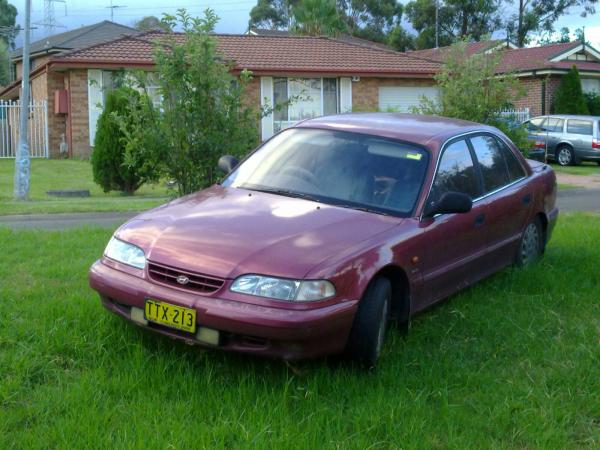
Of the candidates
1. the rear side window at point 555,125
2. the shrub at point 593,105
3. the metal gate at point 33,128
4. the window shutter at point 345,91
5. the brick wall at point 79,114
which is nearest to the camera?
the brick wall at point 79,114

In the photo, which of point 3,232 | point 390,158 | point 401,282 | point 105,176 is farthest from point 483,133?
point 105,176

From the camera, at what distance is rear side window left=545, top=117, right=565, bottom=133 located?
Result: 25139mm

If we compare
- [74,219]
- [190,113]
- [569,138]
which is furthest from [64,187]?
[569,138]

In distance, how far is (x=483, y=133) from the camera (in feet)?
21.6

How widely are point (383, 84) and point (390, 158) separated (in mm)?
23109

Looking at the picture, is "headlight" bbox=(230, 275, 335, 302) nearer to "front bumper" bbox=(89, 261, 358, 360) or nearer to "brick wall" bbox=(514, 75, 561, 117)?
"front bumper" bbox=(89, 261, 358, 360)

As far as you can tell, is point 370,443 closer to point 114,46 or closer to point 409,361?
point 409,361

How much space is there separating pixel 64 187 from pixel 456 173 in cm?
1370

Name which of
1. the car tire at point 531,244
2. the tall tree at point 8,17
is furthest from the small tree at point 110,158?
the tall tree at point 8,17

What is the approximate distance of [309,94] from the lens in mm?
27359

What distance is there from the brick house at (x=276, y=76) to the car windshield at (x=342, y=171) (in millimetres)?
18804

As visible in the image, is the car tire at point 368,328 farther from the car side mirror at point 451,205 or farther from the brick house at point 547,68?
the brick house at point 547,68

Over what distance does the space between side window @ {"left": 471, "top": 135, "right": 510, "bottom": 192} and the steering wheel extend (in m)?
1.59

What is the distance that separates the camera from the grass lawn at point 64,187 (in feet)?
40.6
